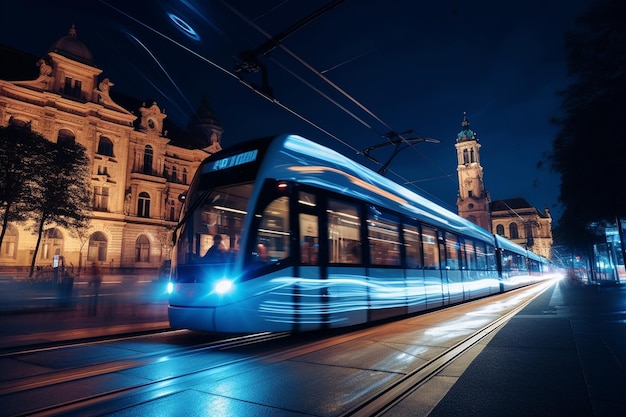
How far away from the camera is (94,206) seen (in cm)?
3578

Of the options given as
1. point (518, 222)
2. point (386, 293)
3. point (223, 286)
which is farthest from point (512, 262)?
point (518, 222)

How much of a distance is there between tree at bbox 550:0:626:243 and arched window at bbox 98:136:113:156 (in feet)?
123

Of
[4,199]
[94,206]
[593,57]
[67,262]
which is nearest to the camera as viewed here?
[593,57]

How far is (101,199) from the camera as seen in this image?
3716 cm

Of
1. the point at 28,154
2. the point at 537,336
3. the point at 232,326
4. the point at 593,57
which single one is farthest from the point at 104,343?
the point at 28,154

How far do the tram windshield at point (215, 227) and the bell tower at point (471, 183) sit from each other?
97.6 meters

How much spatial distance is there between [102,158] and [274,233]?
36518 mm

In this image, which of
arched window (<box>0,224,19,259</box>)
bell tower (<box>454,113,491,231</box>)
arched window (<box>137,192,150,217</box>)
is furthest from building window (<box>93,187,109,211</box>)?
bell tower (<box>454,113,491,231</box>)

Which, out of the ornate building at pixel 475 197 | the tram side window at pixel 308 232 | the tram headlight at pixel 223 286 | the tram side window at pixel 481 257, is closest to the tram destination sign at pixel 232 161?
the tram side window at pixel 308 232

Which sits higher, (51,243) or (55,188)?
(55,188)

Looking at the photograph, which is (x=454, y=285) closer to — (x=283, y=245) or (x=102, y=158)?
(x=283, y=245)

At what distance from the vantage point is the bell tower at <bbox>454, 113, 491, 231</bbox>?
96750 mm

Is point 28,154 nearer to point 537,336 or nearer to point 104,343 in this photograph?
point 104,343

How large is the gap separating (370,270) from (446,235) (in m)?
5.85
